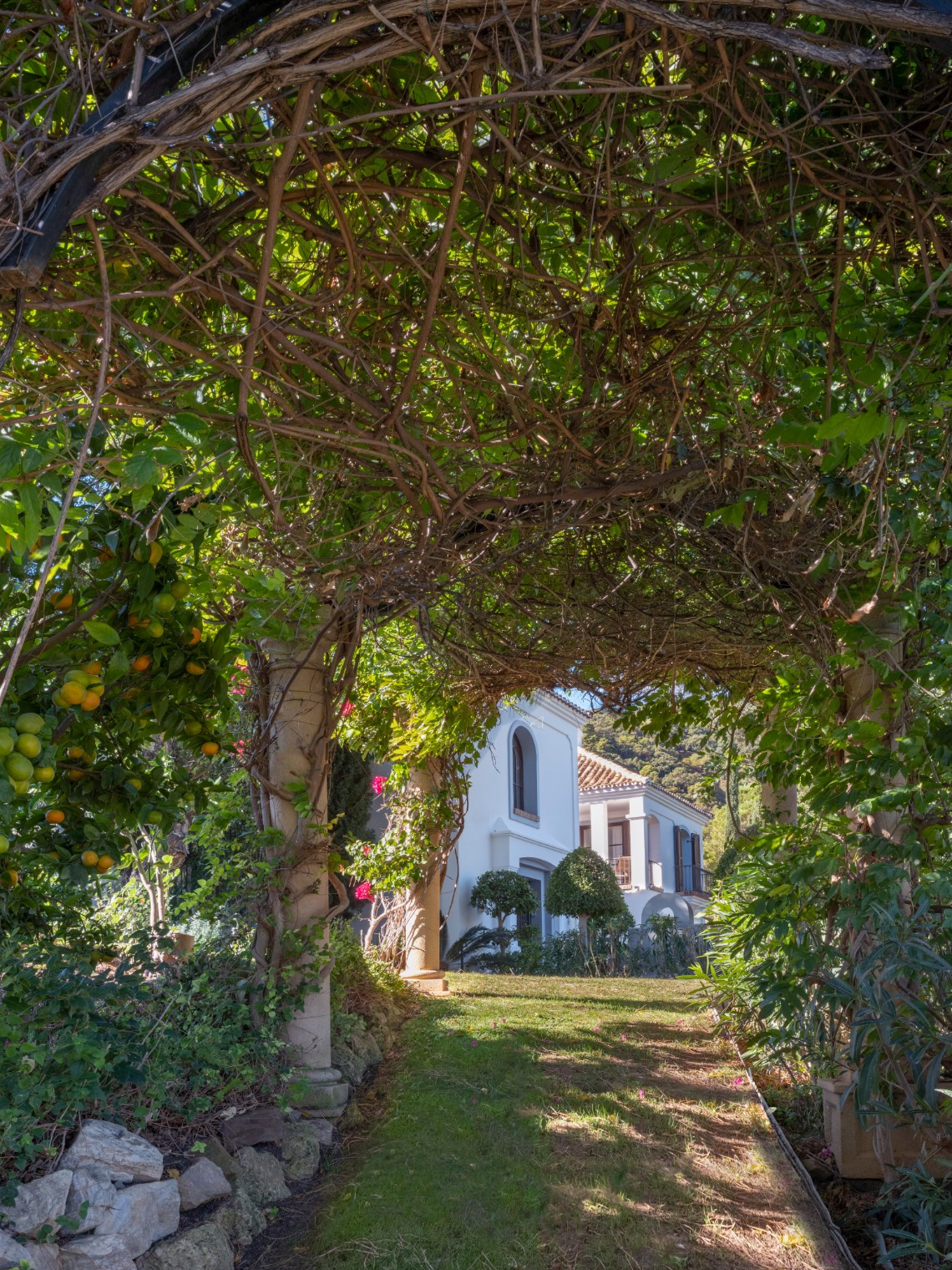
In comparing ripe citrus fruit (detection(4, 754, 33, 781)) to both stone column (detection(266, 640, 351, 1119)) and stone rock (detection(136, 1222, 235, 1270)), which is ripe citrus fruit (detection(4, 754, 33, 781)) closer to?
stone rock (detection(136, 1222, 235, 1270))

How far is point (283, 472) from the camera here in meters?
3.68

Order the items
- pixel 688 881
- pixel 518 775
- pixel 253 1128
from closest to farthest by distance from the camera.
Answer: pixel 253 1128 < pixel 518 775 < pixel 688 881

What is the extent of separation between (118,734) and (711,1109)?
4.49 m

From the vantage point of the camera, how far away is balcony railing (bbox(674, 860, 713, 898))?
27766 mm

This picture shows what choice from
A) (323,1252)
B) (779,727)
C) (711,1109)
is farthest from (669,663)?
(323,1252)

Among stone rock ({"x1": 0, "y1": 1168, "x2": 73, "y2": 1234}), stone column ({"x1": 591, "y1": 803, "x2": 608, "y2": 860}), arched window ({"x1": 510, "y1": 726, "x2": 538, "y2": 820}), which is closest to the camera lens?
stone rock ({"x1": 0, "y1": 1168, "x2": 73, "y2": 1234})

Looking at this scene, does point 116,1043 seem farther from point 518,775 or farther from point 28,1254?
point 518,775

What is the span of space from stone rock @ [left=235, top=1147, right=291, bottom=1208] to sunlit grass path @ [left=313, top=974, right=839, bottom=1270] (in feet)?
0.72

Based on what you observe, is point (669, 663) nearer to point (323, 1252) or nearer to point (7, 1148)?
point (323, 1252)

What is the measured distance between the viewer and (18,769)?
1.67 meters

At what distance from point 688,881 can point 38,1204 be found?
28.1 m

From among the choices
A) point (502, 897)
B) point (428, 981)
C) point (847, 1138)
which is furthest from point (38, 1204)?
point (502, 897)

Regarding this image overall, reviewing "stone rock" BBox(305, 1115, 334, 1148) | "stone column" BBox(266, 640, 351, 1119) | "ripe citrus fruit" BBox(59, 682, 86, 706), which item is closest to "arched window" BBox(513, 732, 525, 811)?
"stone column" BBox(266, 640, 351, 1119)

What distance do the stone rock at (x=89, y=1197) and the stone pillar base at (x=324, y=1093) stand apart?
1495 mm
